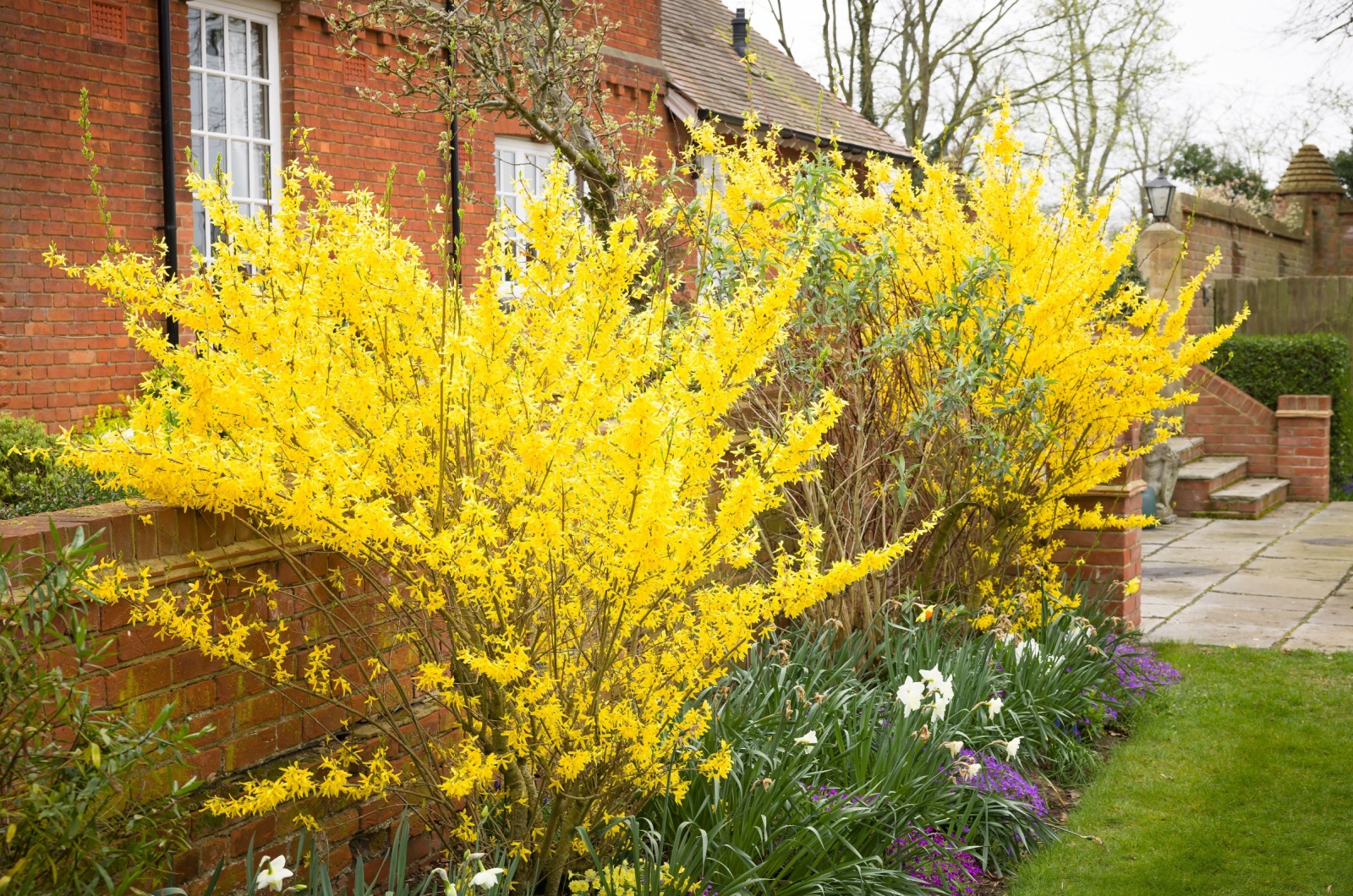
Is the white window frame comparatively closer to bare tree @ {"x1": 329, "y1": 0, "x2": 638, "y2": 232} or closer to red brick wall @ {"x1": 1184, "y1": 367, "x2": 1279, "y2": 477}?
bare tree @ {"x1": 329, "y1": 0, "x2": 638, "y2": 232}

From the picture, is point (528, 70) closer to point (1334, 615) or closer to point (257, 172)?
point (257, 172)

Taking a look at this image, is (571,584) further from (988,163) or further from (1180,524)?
(1180,524)

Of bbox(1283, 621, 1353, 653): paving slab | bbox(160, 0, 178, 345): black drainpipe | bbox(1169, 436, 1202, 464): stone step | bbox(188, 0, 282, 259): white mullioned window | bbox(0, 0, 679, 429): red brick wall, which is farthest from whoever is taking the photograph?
bbox(1169, 436, 1202, 464): stone step

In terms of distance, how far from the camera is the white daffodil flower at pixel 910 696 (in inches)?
161

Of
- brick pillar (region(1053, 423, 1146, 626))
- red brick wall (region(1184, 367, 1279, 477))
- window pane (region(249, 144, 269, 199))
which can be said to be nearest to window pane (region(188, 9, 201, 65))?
window pane (region(249, 144, 269, 199))

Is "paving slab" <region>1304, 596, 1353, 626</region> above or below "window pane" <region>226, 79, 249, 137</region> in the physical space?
below

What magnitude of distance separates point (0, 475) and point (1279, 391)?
545 inches

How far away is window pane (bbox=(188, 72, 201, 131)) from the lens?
8.59 meters

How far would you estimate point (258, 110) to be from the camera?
907 cm

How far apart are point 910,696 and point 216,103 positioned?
702cm

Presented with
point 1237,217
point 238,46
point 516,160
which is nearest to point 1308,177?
point 1237,217

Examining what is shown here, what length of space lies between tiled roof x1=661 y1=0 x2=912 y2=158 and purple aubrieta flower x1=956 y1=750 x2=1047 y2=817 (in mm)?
10189

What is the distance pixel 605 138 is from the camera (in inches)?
255

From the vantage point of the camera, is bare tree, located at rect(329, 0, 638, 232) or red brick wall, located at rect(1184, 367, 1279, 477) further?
red brick wall, located at rect(1184, 367, 1279, 477)
